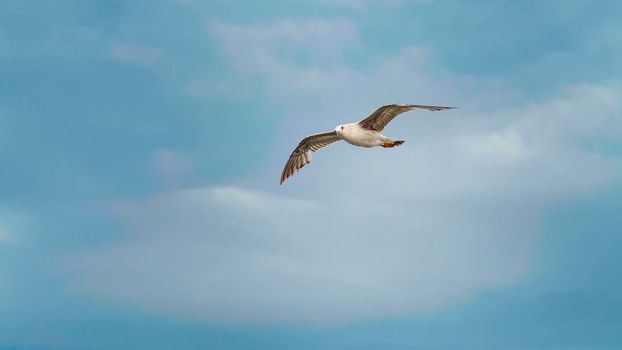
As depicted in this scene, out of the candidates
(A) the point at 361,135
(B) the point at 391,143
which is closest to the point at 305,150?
(A) the point at 361,135

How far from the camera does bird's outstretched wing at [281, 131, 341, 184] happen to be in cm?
6075

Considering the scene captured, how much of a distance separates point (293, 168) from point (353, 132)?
10899 millimetres

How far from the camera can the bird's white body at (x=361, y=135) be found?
2098 inches

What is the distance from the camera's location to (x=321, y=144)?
203ft

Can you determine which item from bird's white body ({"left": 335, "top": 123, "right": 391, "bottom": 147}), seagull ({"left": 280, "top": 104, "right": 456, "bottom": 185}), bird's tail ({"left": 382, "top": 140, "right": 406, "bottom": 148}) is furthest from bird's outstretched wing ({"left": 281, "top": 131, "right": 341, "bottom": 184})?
bird's tail ({"left": 382, "top": 140, "right": 406, "bottom": 148})

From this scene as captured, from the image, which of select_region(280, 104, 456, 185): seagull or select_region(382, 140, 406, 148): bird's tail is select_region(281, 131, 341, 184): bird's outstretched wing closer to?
select_region(280, 104, 456, 185): seagull

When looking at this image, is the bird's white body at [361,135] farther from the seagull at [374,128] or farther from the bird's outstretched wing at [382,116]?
the bird's outstretched wing at [382,116]

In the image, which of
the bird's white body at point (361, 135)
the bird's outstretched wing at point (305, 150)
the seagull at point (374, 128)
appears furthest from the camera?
the bird's outstretched wing at point (305, 150)

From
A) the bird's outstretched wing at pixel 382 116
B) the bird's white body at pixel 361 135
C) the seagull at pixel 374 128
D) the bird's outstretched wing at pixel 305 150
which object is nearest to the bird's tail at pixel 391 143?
the seagull at pixel 374 128

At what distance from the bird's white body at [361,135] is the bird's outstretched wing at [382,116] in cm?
39

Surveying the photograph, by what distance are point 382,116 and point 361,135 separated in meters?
2.28

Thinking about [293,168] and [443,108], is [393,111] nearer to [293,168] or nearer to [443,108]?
[443,108]

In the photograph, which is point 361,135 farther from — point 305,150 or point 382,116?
point 305,150

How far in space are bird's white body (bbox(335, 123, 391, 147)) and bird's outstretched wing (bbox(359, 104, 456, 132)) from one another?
39 centimetres
